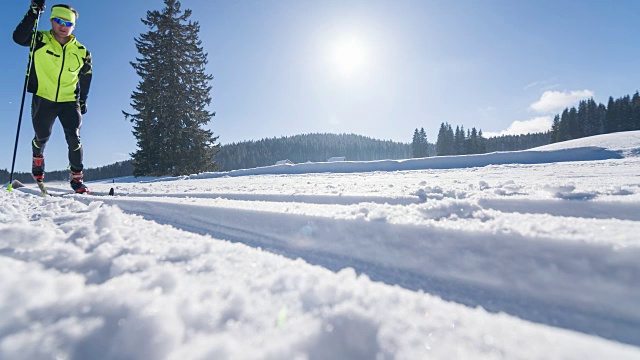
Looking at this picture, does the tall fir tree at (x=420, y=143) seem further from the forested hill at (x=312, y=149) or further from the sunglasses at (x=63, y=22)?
the sunglasses at (x=63, y=22)

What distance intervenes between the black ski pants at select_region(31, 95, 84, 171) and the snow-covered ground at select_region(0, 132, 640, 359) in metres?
2.78

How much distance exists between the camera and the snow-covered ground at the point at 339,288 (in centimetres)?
58

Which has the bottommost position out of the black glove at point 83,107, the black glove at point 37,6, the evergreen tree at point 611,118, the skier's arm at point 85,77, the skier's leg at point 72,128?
the skier's leg at point 72,128

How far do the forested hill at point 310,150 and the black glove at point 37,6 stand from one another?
7294cm

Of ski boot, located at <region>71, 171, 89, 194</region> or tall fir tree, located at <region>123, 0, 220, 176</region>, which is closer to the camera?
ski boot, located at <region>71, 171, 89, 194</region>

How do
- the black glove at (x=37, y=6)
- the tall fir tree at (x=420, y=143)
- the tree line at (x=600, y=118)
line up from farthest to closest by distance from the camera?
1. the tall fir tree at (x=420, y=143)
2. the tree line at (x=600, y=118)
3. the black glove at (x=37, y=6)

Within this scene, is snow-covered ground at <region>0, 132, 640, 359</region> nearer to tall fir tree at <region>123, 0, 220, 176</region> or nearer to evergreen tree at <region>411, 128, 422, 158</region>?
tall fir tree at <region>123, 0, 220, 176</region>

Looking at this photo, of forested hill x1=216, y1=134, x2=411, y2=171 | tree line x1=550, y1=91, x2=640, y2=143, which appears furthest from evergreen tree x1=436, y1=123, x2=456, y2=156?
forested hill x1=216, y1=134, x2=411, y2=171

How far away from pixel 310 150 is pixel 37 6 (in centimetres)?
8967

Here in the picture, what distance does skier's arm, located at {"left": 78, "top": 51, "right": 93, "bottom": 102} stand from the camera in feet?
11.7

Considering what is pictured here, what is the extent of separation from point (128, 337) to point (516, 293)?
1.00 m

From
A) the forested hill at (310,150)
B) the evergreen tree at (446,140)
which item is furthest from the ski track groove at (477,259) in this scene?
the forested hill at (310,150)

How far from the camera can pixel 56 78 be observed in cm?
325

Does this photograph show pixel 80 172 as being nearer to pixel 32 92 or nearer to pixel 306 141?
pixel 32 92
